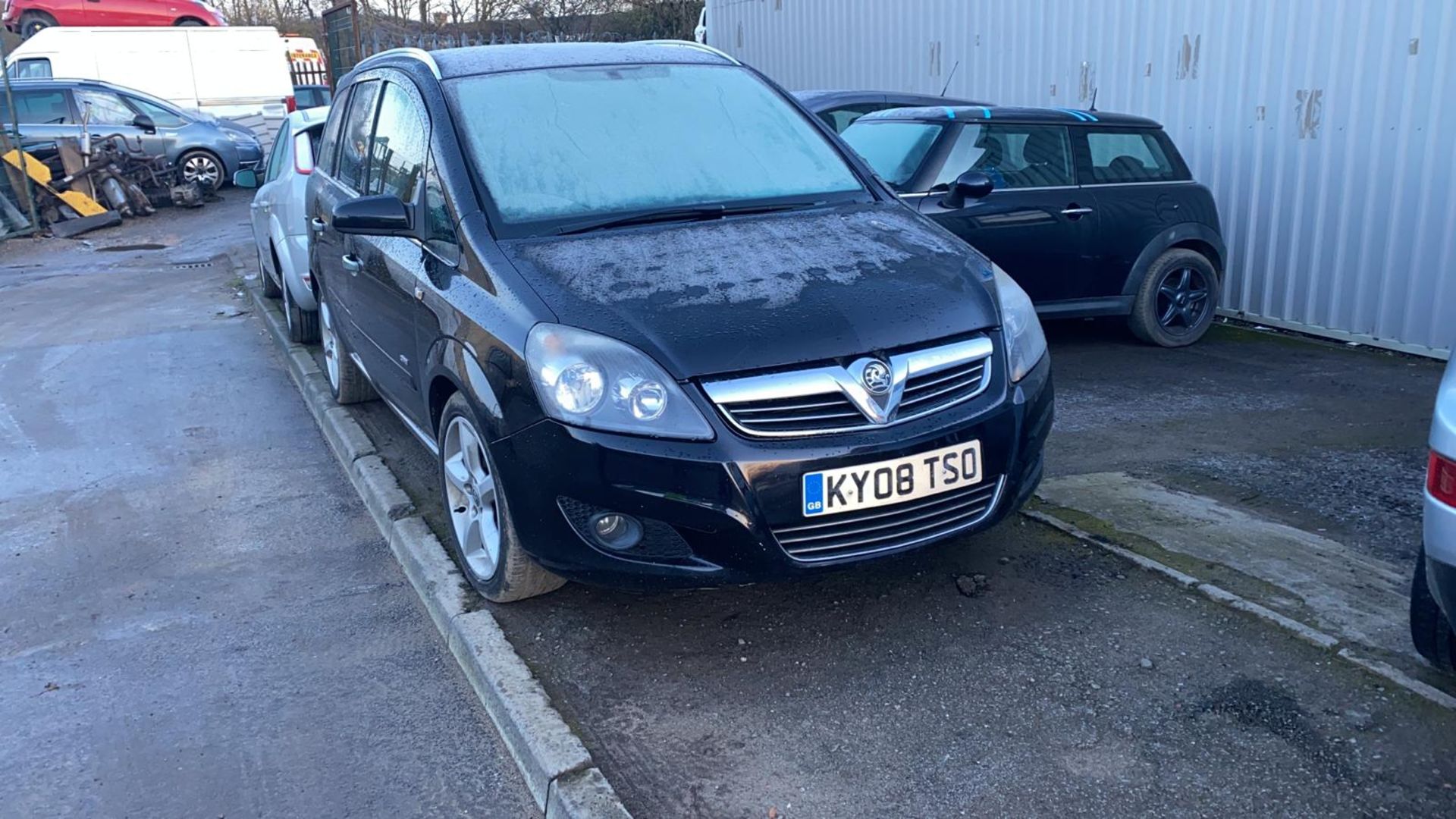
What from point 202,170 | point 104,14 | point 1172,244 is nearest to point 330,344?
point 1172,244

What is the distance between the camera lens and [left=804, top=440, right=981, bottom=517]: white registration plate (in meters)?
3.40

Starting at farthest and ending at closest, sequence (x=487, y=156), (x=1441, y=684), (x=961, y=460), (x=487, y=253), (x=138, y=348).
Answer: (x=138, y=348) < (x=487, y=156) < (x=487, y=253) < (x=961, y=460) < (x=1441, y=684)

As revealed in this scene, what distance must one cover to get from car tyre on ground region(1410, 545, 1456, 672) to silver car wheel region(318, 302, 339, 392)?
204 inches

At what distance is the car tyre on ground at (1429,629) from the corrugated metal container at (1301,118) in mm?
4988

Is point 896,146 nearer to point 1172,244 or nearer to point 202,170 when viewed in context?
point 1172,244

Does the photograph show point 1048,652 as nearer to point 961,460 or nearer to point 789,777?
point 961,460

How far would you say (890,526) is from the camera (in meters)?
3.54

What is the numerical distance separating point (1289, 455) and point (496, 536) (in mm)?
3670

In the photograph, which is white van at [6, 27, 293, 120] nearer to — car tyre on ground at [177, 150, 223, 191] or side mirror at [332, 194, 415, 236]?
car tyre on ground at [177, 150, 223, 191]

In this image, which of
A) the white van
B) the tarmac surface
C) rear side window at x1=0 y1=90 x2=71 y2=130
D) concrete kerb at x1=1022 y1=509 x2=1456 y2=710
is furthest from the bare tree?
concrete kerb at x1=1022 y1=509 x2=1456 y2=710

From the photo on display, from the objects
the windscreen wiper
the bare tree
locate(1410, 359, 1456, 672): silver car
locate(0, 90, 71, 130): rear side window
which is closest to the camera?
locate(1410, 359, 1456, 672): silver car

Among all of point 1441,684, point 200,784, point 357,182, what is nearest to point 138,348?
point 357,182

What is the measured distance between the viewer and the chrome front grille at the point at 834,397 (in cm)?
339

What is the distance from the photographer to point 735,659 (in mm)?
3738
